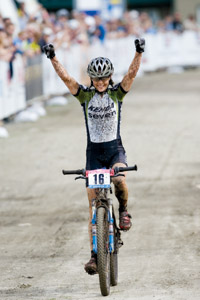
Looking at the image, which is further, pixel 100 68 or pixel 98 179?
pixel 100 68

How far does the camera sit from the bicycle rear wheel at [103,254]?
22.7 feet

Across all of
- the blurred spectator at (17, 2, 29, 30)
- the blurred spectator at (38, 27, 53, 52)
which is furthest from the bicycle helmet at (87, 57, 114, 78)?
the blurred spectator at (17, 2, 29, 30)

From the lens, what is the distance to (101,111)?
761 cm

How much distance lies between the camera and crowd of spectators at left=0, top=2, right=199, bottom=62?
19.4 m

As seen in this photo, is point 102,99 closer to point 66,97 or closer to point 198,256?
point 198,256

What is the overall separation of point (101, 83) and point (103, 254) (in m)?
1.66

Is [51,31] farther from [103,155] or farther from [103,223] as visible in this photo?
[103,223]

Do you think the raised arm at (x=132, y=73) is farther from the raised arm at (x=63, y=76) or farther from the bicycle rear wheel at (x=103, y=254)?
the bicycle rear wheel at (x=103, y=254)

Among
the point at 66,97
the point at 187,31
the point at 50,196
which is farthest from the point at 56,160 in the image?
the point at 187,31

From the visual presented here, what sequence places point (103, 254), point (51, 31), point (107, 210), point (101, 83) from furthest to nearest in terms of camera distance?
point (51, 31) < point (101, 83) < point (107, 210) < point (103, 254)

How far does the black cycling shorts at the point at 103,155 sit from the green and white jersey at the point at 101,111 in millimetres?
51

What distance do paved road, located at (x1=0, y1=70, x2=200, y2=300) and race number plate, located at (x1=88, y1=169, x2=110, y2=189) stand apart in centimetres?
99

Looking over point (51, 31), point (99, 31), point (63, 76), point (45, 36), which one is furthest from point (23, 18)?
point (63, 76)

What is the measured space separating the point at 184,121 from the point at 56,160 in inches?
228
